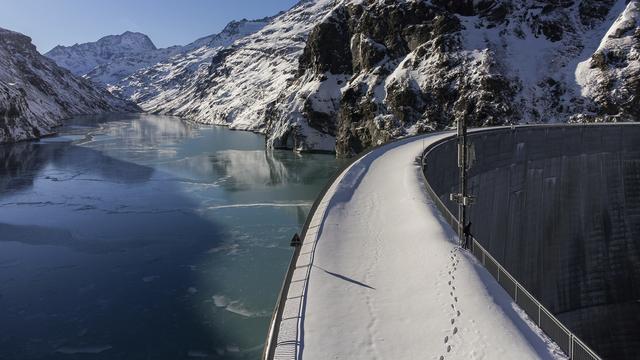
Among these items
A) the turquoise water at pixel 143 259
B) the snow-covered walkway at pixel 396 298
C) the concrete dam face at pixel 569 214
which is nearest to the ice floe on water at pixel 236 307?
the turquoise water at pixel 143 259

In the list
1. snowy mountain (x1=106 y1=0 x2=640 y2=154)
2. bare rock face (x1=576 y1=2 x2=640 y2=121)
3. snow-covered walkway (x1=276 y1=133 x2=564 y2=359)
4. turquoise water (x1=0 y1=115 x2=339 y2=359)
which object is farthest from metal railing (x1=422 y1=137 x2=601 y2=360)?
snowy mountain (x1=106 y1=0 x2=640 y2=154)

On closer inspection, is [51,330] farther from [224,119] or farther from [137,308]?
[224,119]

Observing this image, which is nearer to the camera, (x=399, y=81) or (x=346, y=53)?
(x=399, y=81)

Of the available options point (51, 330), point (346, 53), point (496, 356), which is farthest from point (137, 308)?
point (346, 53)

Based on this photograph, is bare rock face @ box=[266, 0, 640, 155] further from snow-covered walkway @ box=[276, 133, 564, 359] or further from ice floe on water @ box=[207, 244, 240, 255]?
snow-covered walkway @ box=[276, 133, 564, 359]

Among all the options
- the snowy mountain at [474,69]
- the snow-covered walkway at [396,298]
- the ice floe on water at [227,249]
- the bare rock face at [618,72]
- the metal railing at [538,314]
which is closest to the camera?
the metal railing at [538,314]

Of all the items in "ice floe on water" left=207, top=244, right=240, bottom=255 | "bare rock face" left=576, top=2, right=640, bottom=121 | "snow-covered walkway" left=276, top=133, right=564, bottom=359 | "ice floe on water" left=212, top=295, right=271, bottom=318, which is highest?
"bare rock face" left=576, top=2, right=640, bottom=121

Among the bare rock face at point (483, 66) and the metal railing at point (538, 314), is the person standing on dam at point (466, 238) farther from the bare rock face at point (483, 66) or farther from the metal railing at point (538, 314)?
the bare rock face at point (483, 66)
